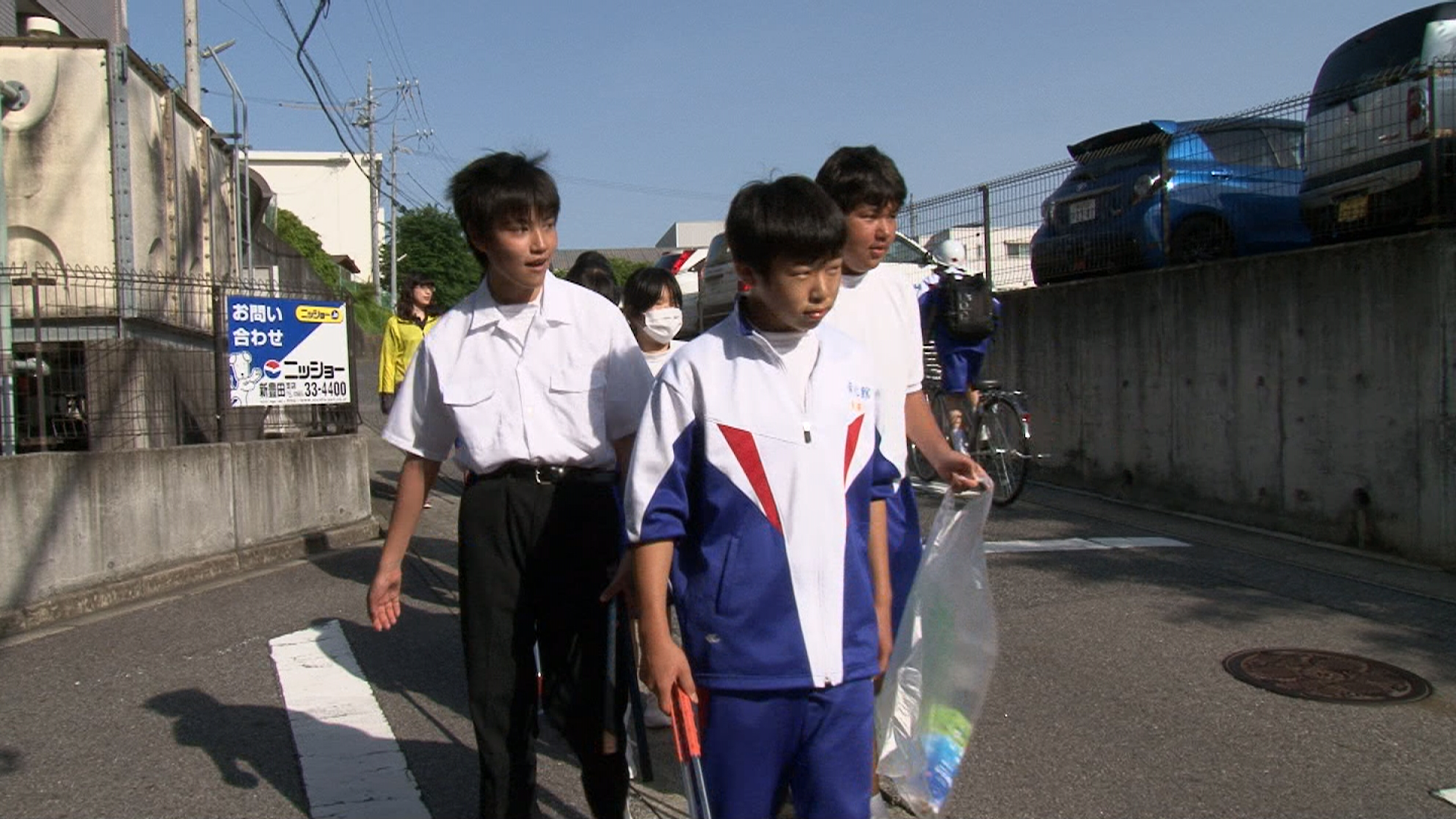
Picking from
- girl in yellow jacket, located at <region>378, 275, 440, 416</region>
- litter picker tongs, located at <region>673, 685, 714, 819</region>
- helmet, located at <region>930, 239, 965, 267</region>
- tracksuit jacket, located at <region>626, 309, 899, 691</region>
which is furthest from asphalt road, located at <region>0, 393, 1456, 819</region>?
helmet, located at <region>930, 239, 965, 267</region>

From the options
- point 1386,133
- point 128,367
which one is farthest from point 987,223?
point 128,367

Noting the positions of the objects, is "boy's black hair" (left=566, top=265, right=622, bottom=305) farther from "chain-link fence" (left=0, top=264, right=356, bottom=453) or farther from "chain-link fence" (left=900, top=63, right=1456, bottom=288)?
"chain-link fence" (left=900, top=63, right=1456, bottom=288)

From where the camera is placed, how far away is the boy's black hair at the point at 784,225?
7.95ft

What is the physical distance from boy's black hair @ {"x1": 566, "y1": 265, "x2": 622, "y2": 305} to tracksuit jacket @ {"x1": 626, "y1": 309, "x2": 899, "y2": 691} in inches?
125

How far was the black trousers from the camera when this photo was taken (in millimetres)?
3109

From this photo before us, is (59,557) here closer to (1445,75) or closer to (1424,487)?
(1424,487)

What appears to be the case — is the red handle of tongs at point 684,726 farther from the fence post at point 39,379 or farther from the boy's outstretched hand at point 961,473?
the fence post at point 39,379

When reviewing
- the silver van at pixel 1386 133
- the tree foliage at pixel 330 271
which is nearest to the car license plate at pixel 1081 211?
the silver van at pixel 1386 133

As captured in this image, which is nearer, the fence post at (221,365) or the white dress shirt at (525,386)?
the white dress shirt at (525,386)

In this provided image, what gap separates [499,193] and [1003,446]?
6.63 meters

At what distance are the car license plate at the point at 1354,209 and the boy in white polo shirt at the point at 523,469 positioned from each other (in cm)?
663

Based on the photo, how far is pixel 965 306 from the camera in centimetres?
833

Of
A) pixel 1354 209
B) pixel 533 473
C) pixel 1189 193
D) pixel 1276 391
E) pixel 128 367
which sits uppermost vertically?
pixel 1189 193

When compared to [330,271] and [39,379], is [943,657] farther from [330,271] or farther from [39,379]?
[330,271]
